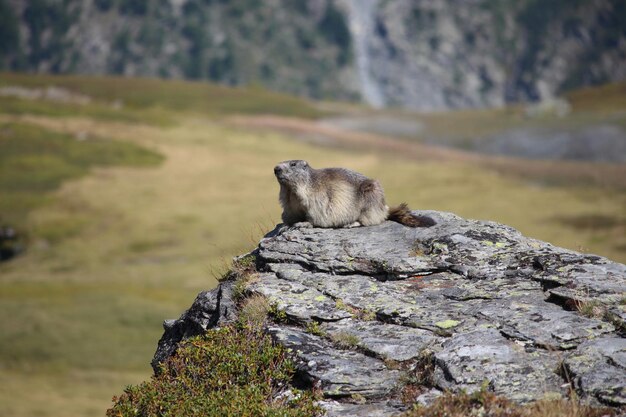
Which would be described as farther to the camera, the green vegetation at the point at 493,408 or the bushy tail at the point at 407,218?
the bushy tail at the point at 407,218

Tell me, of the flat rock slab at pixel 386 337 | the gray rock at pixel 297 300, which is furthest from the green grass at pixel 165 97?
the flat rock slab at pixel 386 337

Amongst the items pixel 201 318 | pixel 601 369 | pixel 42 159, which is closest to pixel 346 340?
pixel 201 318

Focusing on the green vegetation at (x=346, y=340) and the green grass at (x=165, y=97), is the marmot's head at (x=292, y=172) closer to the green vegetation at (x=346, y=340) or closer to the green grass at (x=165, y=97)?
the green vegetation at (x=346, y=340)

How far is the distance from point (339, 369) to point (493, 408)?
2.17 m

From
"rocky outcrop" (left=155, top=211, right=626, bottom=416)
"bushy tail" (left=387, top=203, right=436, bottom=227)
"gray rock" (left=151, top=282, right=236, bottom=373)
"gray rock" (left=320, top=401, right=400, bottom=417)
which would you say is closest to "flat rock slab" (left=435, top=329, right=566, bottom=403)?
A: "rocky outcrop" (left=155, top=211, right=626, bottom=416)

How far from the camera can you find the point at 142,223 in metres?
51.2

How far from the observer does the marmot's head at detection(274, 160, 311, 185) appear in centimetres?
1394

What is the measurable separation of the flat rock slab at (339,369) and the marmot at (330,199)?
12.3 feet

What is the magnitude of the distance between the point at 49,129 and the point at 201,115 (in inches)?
825

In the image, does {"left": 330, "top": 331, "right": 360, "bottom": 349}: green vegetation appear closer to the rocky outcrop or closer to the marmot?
the rocky outcrop

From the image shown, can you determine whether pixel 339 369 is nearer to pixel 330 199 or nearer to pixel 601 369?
pixel 601 369

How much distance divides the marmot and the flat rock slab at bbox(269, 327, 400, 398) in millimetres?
3751

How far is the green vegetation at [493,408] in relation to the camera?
8484 millimetres

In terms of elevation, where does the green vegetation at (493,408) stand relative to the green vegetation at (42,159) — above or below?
above
